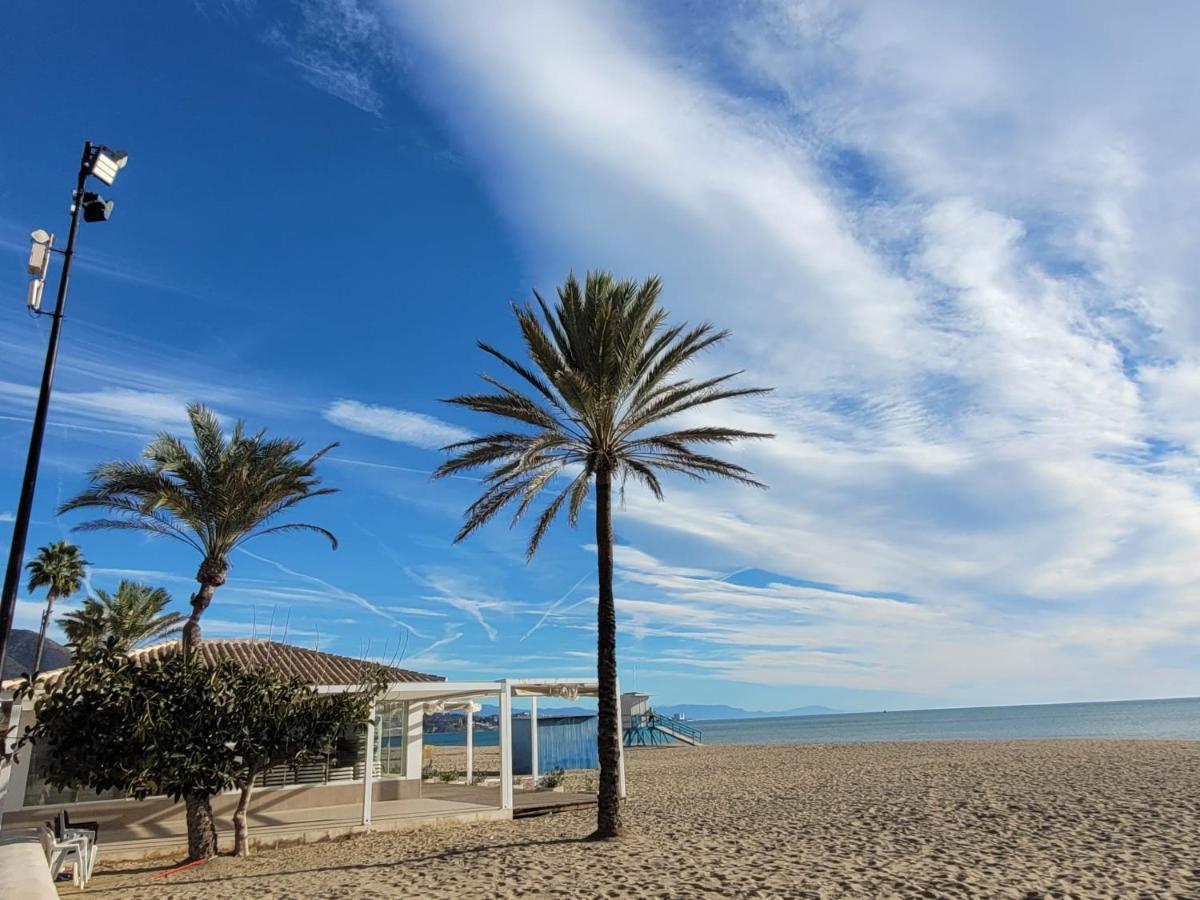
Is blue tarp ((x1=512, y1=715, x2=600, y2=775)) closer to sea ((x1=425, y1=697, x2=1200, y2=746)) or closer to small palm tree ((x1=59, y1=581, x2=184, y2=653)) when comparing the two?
small palm tree ((x1=59, y1=581, x2=184, y2=653))

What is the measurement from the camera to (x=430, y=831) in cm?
1492

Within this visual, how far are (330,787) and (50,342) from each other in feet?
38.9

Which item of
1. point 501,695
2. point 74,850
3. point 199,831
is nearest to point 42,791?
point 74,850

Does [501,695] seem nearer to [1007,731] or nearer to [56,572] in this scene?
[56,572]

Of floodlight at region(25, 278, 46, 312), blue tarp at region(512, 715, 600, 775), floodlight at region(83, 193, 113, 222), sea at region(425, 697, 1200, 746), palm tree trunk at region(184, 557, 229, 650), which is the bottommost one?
sea at region(425, 697, 1200, 746)

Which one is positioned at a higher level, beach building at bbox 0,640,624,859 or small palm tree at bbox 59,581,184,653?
small palm tree at bbox 59,581,184,653

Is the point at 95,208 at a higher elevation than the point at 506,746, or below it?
higher

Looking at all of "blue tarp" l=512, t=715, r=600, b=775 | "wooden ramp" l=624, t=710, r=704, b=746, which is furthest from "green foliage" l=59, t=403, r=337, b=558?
"wooden ramp" l=624, t=710, r=704, b=746

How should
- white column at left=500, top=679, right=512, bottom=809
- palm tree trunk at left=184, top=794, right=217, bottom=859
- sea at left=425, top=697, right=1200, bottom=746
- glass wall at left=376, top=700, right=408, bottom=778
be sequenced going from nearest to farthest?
1. palm tree trunk at left=184, top=794, right=217, bottom=859
2. white column at left=500, top=679, right=512, bottom=809
3. glass wall at left=376, top=700, right=408, bottom=778
4. sea at left=425, top=697, right=1200, bottom=746

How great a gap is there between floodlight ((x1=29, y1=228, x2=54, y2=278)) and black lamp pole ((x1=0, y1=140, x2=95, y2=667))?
17cm

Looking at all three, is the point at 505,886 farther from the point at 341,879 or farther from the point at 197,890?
the point at 197,890

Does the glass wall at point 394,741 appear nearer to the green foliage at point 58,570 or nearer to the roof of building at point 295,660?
the roof of building at point 295,660

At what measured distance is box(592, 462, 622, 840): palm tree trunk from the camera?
12641 mm

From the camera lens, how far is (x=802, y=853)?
11.0m
